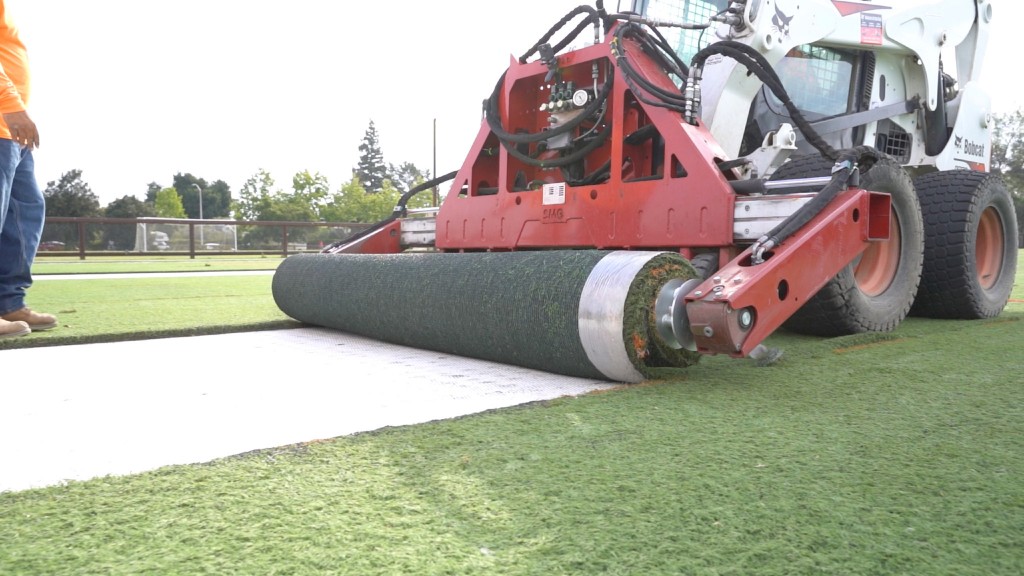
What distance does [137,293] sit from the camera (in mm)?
6961

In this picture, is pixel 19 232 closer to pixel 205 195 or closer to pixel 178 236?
pixel 178 236

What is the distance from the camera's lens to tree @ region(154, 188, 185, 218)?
2589 inches

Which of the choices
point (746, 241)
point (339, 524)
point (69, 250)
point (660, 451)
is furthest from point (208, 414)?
point (69, 250)

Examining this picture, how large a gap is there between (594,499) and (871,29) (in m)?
4.31

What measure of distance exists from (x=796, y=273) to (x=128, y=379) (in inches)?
105

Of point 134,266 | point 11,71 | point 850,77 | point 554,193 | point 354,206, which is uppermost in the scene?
point 354,206

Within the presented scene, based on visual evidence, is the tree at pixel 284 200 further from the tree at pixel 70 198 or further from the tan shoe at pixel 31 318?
the tan shoe at pixel 31 318

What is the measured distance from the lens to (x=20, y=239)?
4246 mm

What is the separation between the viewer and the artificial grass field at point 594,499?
1.30 metres

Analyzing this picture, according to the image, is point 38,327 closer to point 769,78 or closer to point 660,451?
point 660,451

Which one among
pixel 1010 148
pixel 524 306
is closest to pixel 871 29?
pixel 524 306

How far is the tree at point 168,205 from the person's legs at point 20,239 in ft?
220

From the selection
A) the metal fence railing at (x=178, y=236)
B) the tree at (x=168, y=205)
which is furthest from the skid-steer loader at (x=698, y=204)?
the tree at (x=168, y=205)

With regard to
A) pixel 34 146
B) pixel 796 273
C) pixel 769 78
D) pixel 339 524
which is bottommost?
pixel 339 524
